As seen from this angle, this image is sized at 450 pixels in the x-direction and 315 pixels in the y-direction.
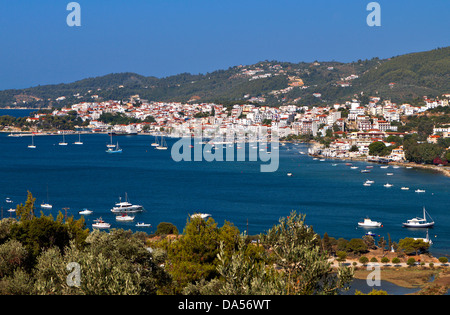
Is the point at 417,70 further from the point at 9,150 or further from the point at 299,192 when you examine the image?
the point at 299,192

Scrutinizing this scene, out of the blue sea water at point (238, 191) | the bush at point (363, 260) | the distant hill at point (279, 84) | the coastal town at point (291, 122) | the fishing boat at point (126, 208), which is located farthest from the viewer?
the distant hill at point (279, 84)

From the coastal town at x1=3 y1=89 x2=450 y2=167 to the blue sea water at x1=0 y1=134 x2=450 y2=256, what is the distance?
3.87 meters

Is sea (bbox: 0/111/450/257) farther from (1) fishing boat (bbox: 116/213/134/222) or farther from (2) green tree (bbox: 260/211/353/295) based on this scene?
(2) green tree (bbox: 260/211/353/295)

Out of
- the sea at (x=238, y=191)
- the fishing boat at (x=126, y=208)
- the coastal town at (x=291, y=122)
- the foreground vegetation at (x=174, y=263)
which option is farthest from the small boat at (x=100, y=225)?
the coastal town at (x=291, y=122)

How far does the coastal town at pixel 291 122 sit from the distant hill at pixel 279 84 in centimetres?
693

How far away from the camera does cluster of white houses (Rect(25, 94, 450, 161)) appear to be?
29828mm

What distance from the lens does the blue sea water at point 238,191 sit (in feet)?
41.7

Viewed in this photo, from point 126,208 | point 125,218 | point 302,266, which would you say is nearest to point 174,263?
point 302,266

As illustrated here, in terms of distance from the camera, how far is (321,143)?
31.4m

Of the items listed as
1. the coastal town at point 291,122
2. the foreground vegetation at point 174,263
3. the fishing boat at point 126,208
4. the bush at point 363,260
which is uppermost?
the coastal town at point 291,122

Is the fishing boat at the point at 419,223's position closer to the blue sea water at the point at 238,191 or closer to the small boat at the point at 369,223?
the blue sea water at the point at 238,191

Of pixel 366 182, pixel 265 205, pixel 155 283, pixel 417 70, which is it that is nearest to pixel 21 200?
pixel 265 205

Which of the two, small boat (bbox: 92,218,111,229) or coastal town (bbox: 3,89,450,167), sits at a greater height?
coastal town (bbox: 3,89,450,167)

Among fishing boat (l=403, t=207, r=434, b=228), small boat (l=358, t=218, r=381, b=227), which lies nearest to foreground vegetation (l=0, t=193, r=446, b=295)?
small boat (l=358, t=218, r=381, b=227)
